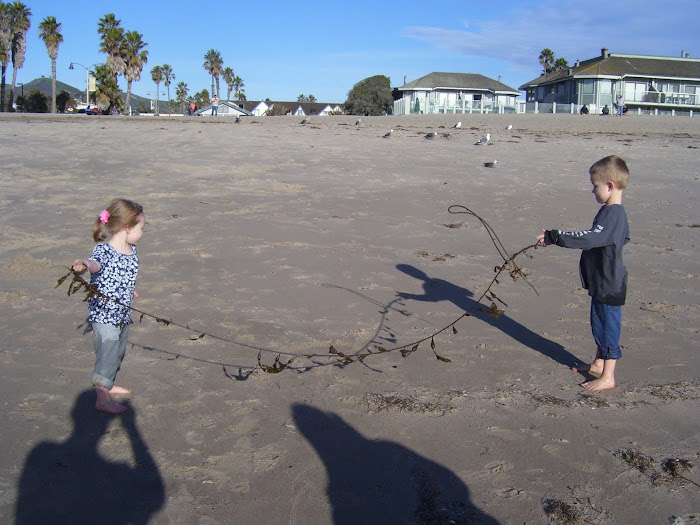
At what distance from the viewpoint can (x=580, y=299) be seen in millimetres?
6090

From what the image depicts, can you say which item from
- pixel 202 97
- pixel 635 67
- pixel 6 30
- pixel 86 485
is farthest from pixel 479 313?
pixel 202 97

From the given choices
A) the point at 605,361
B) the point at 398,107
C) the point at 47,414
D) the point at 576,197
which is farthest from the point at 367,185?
the point at 398,107

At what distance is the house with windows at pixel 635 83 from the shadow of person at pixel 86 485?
158ft

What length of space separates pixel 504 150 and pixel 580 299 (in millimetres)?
8945

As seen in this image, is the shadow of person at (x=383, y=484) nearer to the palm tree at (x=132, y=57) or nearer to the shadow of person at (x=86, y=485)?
the shadow of person at (x=86, y=485)

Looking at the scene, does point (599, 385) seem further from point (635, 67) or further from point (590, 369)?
point (635, 67)

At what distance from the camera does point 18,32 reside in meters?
57.8

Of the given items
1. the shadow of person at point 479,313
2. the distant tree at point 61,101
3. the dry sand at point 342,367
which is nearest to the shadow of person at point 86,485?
the dry sand at point 342,367

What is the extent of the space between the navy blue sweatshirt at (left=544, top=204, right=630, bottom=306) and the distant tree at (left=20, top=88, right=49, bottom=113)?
211 feet

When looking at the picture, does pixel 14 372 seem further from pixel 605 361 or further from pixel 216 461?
pixel 605 361

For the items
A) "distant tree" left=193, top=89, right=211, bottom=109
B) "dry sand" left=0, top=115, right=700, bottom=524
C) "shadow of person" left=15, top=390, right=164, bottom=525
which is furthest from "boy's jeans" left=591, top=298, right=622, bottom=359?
"distant tree" left=193, top=89, right=211, bottom=109

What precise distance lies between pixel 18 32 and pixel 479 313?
64.9m

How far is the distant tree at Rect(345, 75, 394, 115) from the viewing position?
60.8 m

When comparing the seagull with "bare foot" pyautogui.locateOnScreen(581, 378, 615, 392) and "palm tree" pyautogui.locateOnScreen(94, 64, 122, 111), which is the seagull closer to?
"bare foot" pyautogui.locateOnScreen(581, 378, 615, 392)
